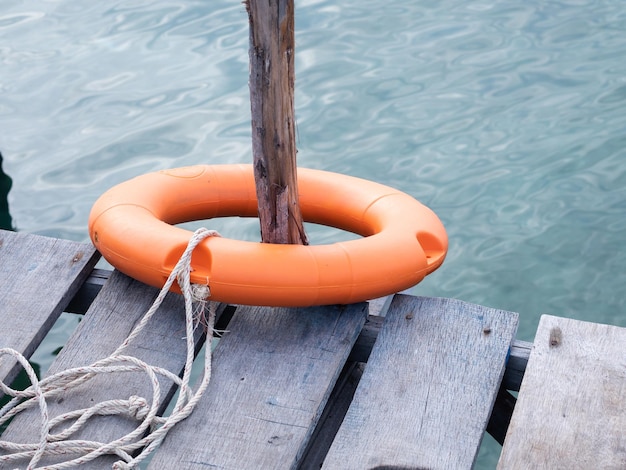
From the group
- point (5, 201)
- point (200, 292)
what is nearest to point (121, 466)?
point (200, 292)

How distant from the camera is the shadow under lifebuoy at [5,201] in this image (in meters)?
4.10

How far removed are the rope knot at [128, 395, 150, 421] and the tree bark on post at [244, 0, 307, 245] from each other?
1.74 ft

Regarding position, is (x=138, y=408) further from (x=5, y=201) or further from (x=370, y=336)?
(x=5, y=201)

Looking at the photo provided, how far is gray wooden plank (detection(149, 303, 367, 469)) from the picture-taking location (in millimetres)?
1821

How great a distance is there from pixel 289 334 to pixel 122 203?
0.62 metres

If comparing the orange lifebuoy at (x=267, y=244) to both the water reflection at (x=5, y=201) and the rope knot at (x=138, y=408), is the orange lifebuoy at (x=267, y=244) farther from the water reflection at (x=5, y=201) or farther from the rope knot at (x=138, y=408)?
the water reflection at (x=5, y=201)

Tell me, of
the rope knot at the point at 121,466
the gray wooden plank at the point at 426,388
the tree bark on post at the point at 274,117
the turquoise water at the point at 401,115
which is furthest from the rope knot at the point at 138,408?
the turquoise water at the point at 401,115

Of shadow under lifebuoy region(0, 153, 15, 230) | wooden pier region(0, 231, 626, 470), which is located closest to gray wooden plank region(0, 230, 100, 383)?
wooden pier region(0, 231, 626, 470)

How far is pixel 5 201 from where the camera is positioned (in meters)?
4.23

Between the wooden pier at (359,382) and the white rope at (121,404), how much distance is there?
3 cm

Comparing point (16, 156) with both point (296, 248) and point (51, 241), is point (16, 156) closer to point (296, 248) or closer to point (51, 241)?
point (51, 241)

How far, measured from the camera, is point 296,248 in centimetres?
213

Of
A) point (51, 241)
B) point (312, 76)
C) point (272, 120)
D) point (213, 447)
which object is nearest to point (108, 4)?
point (312, 76)

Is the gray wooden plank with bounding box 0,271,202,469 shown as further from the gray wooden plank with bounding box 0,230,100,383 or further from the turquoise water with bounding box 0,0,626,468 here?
the turquoise water with bounding box 0,0,626,468
